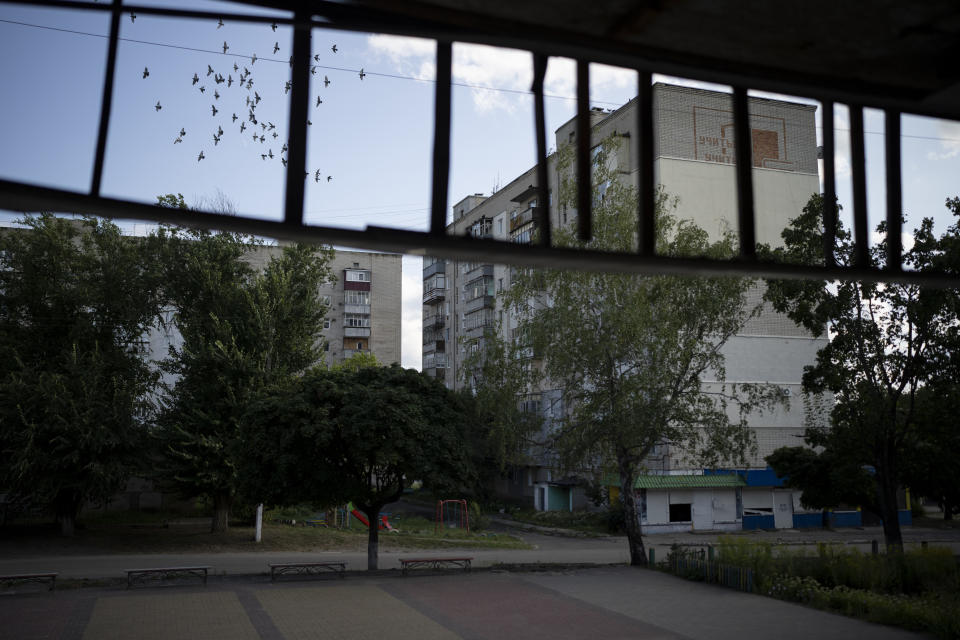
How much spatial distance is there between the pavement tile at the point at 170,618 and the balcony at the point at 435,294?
41.2m

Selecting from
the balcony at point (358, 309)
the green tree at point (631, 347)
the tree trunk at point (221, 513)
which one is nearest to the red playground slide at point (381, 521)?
the tree trunk at point (221, 513)

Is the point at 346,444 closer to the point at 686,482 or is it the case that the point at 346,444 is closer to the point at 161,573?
the point at 161,573

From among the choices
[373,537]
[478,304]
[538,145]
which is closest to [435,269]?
[478,304]

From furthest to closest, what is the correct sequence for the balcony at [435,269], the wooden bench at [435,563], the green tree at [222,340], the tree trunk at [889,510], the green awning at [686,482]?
the balcony at [435,269], the green awning at [686,482], the green tree at [222,340], the tree trunk at [889,510], the wooden bench at [435,563]

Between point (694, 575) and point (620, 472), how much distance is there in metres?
3.86

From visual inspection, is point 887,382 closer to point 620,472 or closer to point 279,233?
point 620,472

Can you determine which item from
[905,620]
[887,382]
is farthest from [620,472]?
[905,620]

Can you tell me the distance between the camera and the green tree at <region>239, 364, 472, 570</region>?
63.6ft

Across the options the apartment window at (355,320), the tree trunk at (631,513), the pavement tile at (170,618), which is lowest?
the pavement tile at (170,618)

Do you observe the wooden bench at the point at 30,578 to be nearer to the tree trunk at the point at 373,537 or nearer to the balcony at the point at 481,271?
the tree trunk at the point at 373,537

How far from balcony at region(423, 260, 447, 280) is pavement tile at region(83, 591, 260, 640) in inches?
1624

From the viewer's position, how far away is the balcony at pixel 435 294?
57.4 metres

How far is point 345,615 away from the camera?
14430 mm

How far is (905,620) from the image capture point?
43.7ft
